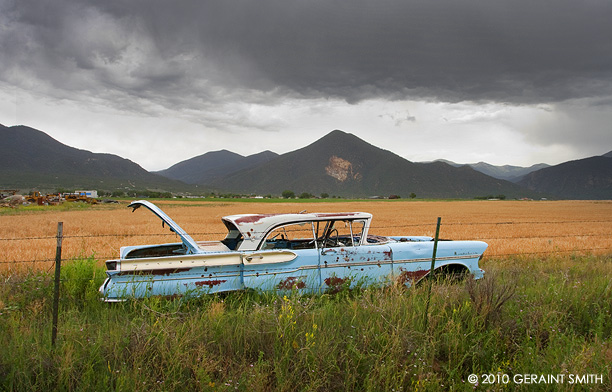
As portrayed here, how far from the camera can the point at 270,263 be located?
469 cm

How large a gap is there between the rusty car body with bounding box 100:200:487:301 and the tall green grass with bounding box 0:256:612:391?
253 mm

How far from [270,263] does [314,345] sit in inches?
65.7

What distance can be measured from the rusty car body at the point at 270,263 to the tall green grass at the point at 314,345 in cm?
25

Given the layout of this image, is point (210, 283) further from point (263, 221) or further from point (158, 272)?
point (263, 221)

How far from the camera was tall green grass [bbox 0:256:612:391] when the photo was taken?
2928 mm

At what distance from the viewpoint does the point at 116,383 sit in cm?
281

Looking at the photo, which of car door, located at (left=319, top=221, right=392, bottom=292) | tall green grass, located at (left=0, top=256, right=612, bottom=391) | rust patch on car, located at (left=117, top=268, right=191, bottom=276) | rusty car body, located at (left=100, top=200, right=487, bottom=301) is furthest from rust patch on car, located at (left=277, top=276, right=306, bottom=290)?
rust patch on car, located at (left=117, top=268, right=191, bottom=276)

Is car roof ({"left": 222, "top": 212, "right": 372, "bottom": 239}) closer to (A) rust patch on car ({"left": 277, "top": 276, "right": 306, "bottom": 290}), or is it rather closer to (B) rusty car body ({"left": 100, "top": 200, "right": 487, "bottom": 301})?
(B) rusty car body ({"left": 100, "top": 200, "right": 487, "bottom": 301})

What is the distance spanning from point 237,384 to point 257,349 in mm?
595

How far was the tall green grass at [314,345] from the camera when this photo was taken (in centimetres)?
293

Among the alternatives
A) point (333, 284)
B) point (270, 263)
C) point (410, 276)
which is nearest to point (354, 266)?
point (333, 284)

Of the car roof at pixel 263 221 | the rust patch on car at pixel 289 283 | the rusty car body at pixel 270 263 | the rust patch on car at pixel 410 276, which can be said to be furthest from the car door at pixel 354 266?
the car roof at pixel 263 221

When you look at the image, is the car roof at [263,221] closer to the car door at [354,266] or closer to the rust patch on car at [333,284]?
the car door at [354,266]

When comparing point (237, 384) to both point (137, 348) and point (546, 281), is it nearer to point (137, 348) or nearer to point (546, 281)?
point (137, 348)
